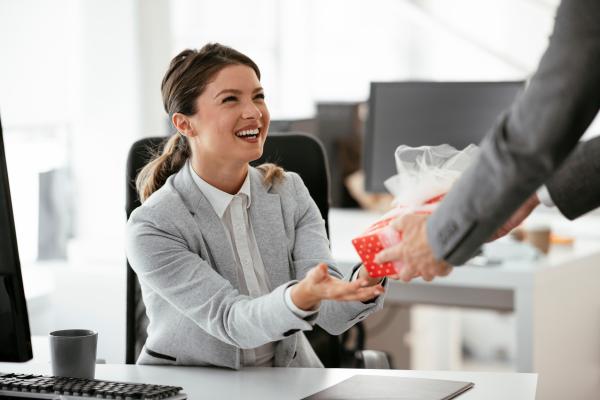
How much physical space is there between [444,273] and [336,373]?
354 mm

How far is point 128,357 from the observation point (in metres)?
2.18

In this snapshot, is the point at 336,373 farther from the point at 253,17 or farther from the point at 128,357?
the point at 253,17

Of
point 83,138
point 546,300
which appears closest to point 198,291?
point 546,300

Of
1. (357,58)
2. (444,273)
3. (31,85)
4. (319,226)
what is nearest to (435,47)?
(357,58)

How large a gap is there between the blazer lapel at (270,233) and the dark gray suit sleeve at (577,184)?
0.59 meters

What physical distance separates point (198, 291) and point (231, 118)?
0.37m

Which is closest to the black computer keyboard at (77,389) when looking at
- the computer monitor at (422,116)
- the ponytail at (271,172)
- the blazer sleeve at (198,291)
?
the blazer sleeve at (198,291)

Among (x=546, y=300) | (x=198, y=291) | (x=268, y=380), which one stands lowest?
(x=546, y=300)

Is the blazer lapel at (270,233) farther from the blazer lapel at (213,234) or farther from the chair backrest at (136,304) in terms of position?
the chair backrest at (136,304)

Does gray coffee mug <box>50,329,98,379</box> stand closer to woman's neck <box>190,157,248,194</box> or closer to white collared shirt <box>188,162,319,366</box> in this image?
white collared shirt <box>188,162,319,366</box>

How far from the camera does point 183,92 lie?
200cm

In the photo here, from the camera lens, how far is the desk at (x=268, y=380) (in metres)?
1.64

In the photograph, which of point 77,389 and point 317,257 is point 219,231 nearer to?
point 317,257

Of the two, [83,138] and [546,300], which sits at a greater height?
[83,138]
